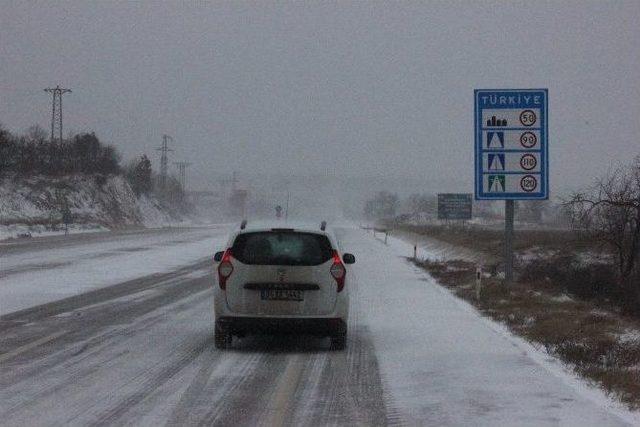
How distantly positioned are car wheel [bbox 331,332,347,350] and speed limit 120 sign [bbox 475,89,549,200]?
11.3 meters

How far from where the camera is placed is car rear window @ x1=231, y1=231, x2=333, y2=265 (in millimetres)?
10125

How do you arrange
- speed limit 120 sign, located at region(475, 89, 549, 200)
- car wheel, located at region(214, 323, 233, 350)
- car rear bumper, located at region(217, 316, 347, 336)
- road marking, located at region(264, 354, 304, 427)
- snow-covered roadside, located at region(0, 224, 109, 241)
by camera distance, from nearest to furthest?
1. road marking, located at region(264, 354, 304, 427)
2. car rear bumper, located at region(217, 316, 347, 336)
3. car wheel, located at region(214, 323, 233, 350)
4. speed limit 120 sign, located at region(475, 89, 549, 200)
5. snow-covered roadside, located at region(0, 224, 109, 241)

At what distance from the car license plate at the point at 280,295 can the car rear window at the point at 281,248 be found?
0.37 m

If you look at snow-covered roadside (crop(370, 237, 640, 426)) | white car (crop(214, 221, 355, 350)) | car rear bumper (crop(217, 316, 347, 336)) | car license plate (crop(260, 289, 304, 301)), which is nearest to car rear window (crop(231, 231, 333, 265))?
white car (crop(214, 221, 355, 350))

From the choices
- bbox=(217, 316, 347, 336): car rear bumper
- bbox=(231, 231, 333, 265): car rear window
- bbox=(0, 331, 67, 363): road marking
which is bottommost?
bbox=(0, 331, 67, 363): road marking

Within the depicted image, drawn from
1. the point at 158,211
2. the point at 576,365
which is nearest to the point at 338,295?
the point at 576,365

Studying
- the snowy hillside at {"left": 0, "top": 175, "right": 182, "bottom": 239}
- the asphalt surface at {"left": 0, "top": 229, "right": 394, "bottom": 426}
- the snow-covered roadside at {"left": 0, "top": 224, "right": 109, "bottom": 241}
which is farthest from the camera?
the snowy hillside at {"left": 0, "top": 175, "right": 182, "bottom": 239}

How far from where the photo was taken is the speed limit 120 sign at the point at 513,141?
20531mm

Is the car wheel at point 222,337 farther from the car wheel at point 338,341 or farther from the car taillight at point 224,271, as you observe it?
the car wheel at point 338,341

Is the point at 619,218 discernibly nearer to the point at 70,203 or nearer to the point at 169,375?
the point at 169,375

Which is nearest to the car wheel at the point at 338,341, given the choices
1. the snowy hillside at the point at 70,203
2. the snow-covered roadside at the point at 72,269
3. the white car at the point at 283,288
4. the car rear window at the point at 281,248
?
the white car at the point at 283,288

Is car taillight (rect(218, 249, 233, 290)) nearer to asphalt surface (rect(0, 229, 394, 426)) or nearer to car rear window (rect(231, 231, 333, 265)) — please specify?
car rear window (rect(231, 231, 333, 265))

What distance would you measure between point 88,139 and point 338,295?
8375 centimetres

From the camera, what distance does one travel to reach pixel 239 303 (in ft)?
32.9
